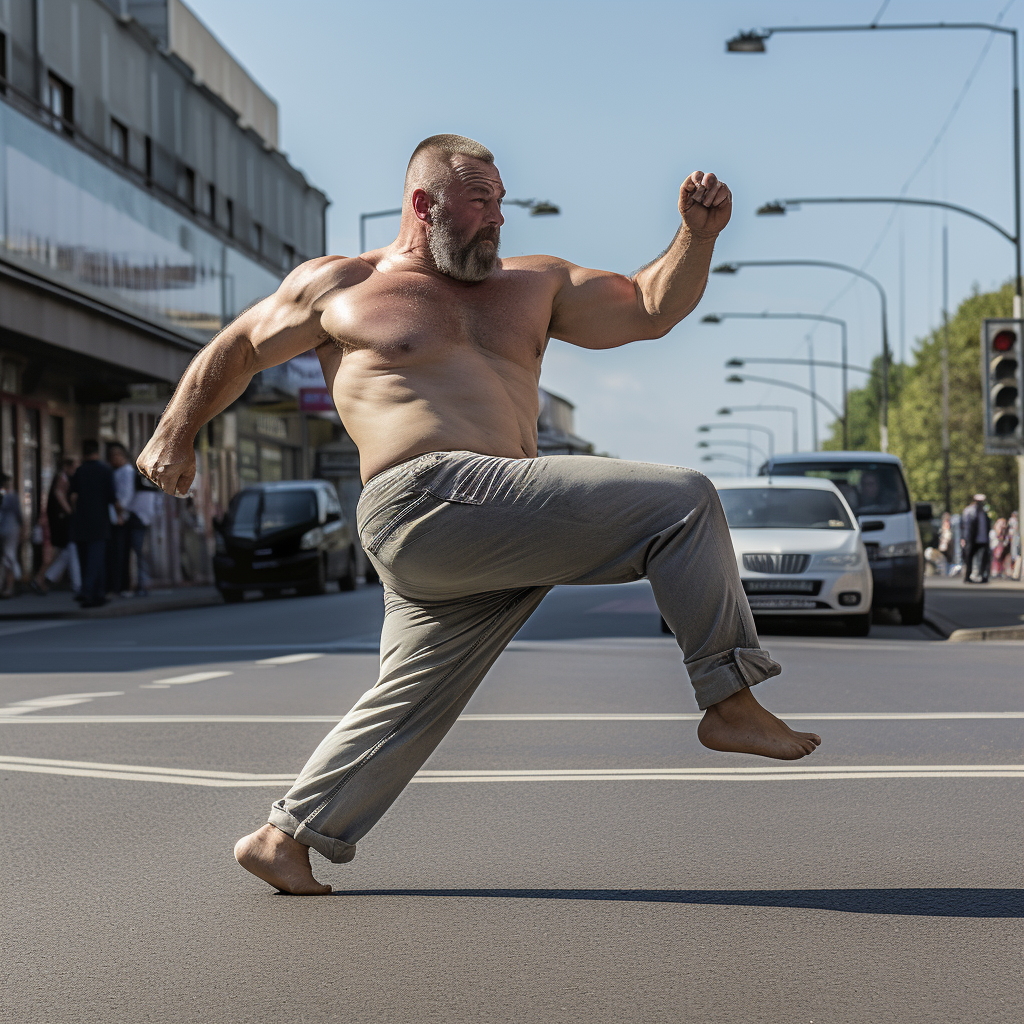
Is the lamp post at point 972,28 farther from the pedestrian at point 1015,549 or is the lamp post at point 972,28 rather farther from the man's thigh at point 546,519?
the man's thigh at point 546,519

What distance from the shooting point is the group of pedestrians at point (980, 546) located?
3250cm

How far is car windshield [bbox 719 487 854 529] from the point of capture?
672 inches

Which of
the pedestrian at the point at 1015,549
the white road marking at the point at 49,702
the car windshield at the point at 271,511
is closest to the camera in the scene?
the white road marking at the point at 49,702

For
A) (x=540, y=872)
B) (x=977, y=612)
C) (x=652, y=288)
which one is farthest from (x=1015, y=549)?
(x=652, y=288)

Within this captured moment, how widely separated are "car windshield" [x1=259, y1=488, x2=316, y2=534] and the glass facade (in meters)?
3.17

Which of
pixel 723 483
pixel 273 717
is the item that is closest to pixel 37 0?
pixel 723 483

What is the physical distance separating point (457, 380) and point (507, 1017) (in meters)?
1.48

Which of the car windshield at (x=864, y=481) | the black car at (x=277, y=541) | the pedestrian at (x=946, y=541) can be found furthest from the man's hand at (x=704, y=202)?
the pedestrian at (x=946, y=541)

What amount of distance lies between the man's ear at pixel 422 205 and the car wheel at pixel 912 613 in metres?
15.1

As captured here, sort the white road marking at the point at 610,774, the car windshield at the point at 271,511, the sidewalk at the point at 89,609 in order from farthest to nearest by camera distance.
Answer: the car windshield at the point at 271,511 < the sidewalk at the point at 89,609 < the white road marking at the point at 610,774

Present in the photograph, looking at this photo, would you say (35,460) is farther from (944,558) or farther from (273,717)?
(944,558)

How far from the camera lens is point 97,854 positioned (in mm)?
5008

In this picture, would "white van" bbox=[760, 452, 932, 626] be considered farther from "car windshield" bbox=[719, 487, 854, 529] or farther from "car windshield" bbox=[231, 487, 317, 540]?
"car windshield" bbox=[231, 487, 317, 540]

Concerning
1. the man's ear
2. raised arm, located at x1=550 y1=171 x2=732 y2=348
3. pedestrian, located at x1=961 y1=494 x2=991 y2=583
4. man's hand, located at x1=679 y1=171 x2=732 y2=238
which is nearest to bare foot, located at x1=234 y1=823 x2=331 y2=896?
raised arm, located at x1=550 y1=171 x2=732 y2=348
